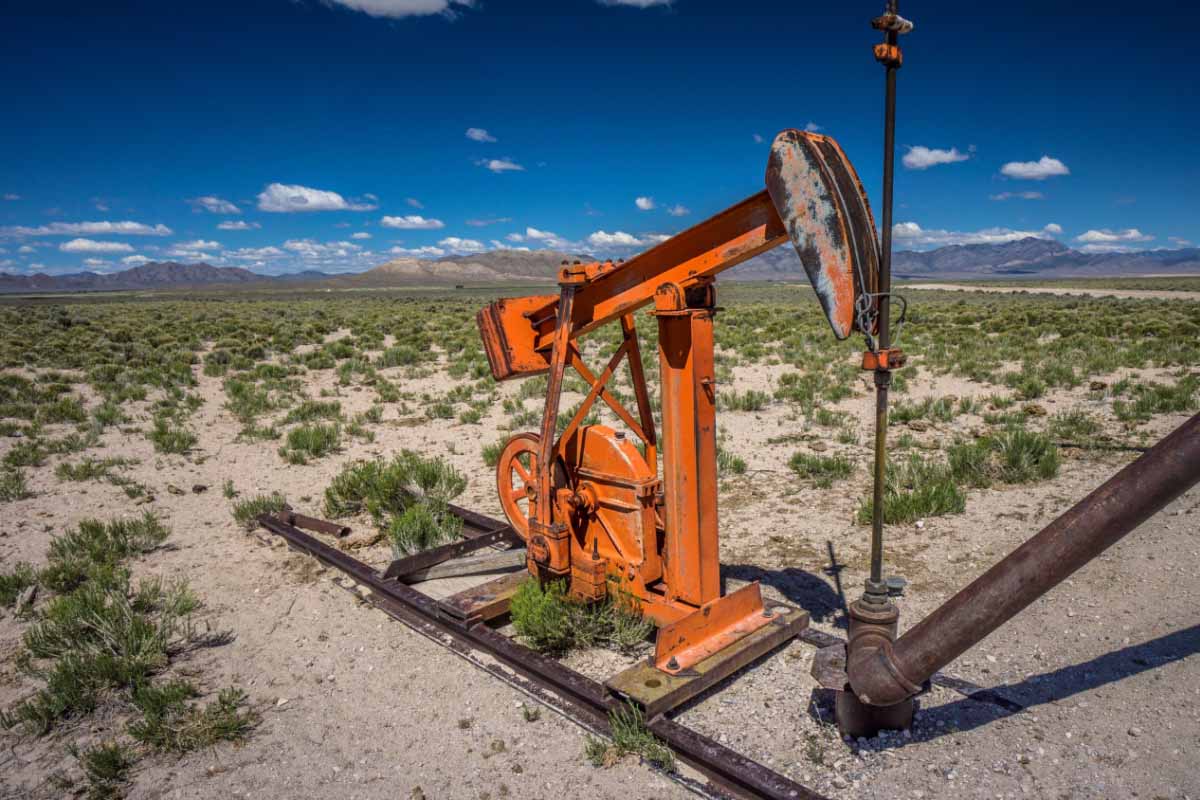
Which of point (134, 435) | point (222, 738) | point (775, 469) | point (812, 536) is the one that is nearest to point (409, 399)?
point (134, 435)

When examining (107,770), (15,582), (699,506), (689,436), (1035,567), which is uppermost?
(689,436)

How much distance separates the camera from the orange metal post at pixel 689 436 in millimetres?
4160

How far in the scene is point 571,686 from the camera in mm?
4207

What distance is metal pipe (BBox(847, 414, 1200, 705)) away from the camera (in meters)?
2.45

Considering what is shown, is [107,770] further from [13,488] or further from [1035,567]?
[13,488]

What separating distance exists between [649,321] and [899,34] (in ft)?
92.6

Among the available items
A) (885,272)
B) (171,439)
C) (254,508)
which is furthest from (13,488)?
(885,272)

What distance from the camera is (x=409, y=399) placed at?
15.0m

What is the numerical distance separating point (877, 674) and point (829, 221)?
78.4 inches

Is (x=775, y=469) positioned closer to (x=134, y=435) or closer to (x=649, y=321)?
(x=134, y=435)

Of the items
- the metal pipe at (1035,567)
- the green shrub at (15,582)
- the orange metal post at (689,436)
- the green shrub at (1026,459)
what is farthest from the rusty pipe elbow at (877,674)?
the green shrub at (15,582)

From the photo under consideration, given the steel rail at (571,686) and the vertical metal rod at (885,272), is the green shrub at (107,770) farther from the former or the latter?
the vertical metal rod at (885,272)

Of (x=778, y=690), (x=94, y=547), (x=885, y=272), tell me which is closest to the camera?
(x=885, y=272)

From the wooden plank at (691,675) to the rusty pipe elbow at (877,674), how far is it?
94cm
